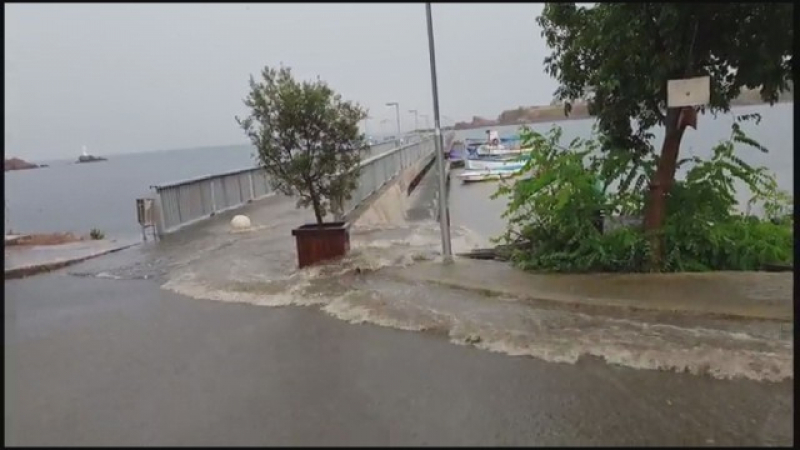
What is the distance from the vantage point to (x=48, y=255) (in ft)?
35.5

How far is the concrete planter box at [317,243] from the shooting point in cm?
870

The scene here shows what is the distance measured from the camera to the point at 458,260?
8.79m

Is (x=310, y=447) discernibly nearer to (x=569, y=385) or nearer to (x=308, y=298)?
(x=569, y=385)

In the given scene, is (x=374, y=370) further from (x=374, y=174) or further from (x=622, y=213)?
(x=374, y=174)

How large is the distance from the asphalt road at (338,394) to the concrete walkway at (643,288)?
169 cm

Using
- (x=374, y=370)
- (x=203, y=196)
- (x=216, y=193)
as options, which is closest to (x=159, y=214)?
(x=203, y=196)

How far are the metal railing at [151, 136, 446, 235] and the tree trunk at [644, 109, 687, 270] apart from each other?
17.4ft

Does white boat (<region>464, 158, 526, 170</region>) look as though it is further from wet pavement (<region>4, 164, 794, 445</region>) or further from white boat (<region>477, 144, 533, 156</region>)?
wet pavement (<region>4, 164, 794, 445</region>)

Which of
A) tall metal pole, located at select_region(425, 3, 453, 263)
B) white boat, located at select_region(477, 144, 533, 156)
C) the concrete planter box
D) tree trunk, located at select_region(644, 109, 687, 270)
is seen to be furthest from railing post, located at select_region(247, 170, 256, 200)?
white boat, located at select_region(477, 144, 533, 156)

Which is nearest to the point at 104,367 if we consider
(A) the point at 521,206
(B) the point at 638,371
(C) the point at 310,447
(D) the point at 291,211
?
(C) the point at 310,447

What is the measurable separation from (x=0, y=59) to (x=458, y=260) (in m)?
5.89

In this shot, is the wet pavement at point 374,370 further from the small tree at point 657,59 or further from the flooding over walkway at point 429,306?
the small tree at point 657,59

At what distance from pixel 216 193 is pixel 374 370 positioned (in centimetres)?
1137

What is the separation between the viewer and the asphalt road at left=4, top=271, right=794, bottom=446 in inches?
146
